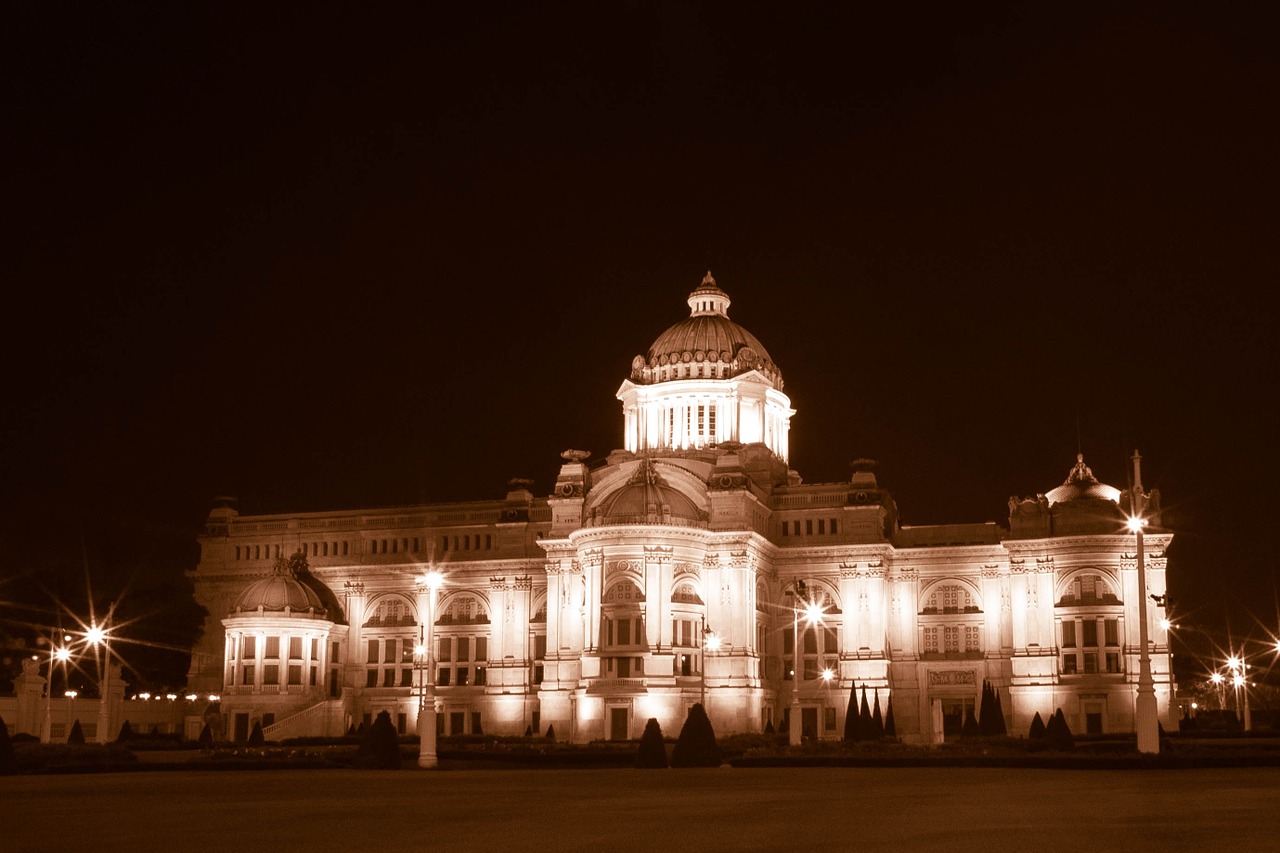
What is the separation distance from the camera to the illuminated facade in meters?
95.6

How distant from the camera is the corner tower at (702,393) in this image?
11100 centimetres

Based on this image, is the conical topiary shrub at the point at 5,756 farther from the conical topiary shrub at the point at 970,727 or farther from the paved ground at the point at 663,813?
the conical topiary shrub at the point at 970,727

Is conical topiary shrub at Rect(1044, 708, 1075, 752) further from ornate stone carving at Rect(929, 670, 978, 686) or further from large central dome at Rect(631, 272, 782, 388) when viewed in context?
large central dome at Rect(631, 272, 782, 388)

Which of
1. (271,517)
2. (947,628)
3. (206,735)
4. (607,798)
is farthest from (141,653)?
(607,798)

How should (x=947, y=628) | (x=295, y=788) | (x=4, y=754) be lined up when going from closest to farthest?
(x=295, y=788) < (x=4, y=754) < (x=947, y=628)

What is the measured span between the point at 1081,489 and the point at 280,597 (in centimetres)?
5587

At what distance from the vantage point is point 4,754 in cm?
5275

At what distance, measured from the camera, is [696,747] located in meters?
59.5

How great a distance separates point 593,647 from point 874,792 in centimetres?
5522

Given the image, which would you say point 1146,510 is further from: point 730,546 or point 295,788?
point 295,788

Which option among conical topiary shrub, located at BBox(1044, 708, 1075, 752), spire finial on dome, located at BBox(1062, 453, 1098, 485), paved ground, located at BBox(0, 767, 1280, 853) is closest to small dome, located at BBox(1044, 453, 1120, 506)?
spire finial on dome, located at BBox(1062, 453, 1098, 485)

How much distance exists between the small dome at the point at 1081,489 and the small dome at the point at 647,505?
2598cm

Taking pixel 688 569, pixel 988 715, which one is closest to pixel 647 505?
pixel 688 569

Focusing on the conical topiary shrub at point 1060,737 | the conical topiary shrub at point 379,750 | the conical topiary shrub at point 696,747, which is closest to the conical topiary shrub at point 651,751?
the conical topiary shrub at point 696,747
